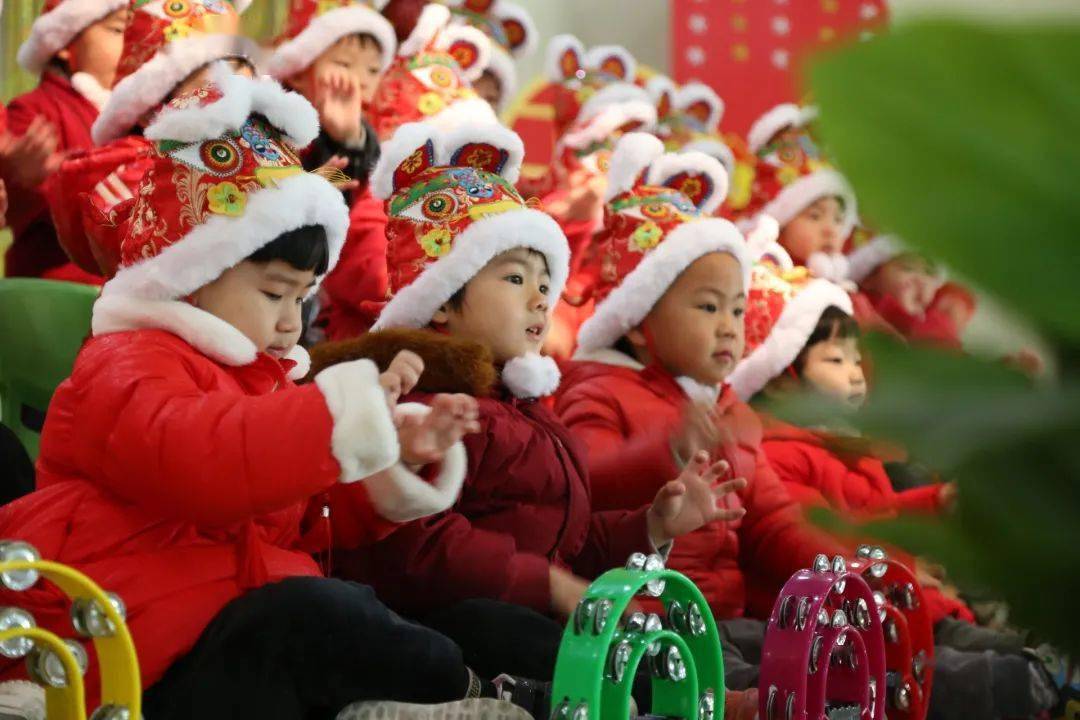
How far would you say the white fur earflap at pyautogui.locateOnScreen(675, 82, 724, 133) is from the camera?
4.29 m

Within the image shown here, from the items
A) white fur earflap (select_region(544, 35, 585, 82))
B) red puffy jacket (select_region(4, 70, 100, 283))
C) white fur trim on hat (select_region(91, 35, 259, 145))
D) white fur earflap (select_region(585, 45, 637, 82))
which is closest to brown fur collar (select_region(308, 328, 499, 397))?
white fur trim on hat (select_region(91, 35, 259, 145))

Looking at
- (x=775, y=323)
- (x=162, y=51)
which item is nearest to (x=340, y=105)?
(x=162, y=51)

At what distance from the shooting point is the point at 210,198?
4.88 ft

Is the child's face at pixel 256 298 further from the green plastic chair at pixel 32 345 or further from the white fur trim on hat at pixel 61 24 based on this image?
the white fur trim on hat at pixel 61 24

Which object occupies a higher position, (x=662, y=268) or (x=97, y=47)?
(x=97, y=47)

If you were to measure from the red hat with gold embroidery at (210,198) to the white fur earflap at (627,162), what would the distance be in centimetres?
111

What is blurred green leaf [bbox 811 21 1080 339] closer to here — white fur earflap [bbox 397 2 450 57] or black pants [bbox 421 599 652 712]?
black pants [bbox 421 599 652 712]

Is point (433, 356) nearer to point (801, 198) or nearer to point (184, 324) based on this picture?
point (184, 324)

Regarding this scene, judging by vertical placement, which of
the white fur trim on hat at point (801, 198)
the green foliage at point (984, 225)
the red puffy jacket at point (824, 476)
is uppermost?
the green foliage at point (984, 225)

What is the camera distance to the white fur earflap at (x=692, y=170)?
2.79 m

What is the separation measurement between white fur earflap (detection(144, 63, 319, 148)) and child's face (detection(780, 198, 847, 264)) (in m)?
2.24

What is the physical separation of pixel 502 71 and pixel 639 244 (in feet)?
4.57

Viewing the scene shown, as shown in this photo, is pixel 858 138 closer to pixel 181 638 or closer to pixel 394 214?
pixel 181 638

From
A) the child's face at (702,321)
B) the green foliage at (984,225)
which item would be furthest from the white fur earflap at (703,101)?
the green foliage at (984,225)
